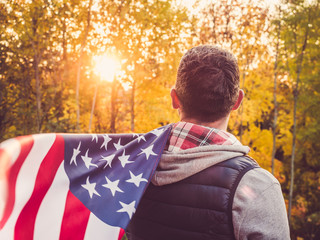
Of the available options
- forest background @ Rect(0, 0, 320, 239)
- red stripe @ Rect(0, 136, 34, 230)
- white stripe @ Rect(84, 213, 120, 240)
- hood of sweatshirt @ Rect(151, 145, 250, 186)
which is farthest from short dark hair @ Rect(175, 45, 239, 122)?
forest background @ Rect(0, 0, 320, 239)

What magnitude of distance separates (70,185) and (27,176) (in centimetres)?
21

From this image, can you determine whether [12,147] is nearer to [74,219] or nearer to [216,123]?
[74,219]

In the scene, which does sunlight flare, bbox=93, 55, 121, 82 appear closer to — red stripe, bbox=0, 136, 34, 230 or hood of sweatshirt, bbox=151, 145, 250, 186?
red stripe, bbox=0, 136, 34, 230

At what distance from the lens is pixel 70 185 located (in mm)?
1559

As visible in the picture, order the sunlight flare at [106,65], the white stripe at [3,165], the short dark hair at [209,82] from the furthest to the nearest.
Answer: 1. the sunlight flare at [106,65]
2. the short dark hair at [209,82]
3. the white stripe at [3,165]

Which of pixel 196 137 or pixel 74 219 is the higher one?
pixel 196 137

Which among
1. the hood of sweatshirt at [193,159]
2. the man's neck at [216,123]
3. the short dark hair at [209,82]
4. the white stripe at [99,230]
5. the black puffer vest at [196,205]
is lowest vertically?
the white stripe at [99,230]

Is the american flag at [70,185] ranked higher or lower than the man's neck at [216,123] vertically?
lower

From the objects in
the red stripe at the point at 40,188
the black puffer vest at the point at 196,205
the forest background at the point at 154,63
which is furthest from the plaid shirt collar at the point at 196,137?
the forest background at the point at 154,63

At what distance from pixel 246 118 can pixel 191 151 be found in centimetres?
1557

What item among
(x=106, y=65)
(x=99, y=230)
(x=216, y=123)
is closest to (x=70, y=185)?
(x=99, y=230)

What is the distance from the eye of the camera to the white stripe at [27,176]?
136cm

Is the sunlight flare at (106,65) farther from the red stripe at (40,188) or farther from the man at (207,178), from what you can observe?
the man at (207,178)

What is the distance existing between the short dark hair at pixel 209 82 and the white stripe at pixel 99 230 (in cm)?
66
